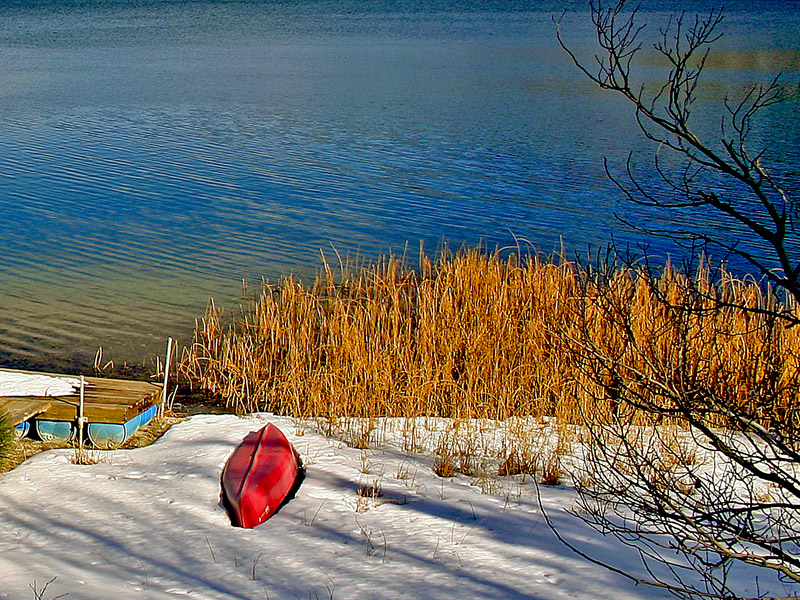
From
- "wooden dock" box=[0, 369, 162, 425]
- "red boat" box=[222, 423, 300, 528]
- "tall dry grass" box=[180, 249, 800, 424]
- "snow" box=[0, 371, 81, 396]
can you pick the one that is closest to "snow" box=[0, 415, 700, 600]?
"red boat" box=[222, 423, 300, 528]

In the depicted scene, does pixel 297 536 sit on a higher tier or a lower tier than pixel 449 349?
lower

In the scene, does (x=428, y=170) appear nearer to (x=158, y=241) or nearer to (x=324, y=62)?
(x=158, y=241)

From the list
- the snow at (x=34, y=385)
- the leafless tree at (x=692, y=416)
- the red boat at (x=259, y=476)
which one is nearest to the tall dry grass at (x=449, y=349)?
the leafless tree at (x=692, y=416)

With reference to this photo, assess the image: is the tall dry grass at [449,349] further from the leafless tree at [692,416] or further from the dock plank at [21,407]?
the dock plank at [21,407]

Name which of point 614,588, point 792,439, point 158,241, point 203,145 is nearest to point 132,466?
point 614,588

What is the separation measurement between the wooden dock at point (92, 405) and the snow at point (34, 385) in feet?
0.74

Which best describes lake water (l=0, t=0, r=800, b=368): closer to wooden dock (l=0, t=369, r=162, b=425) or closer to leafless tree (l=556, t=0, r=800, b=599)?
wooden dock (l=0, t=369, r=162, b=425)

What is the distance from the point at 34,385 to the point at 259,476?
8.75 ft

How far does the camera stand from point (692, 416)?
3469 mm

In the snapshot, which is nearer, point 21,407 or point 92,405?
point 21,407

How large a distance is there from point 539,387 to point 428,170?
9.18 m

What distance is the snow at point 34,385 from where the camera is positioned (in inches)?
267

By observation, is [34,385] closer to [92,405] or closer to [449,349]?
[92,405]

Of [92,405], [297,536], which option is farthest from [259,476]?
[92,405]
